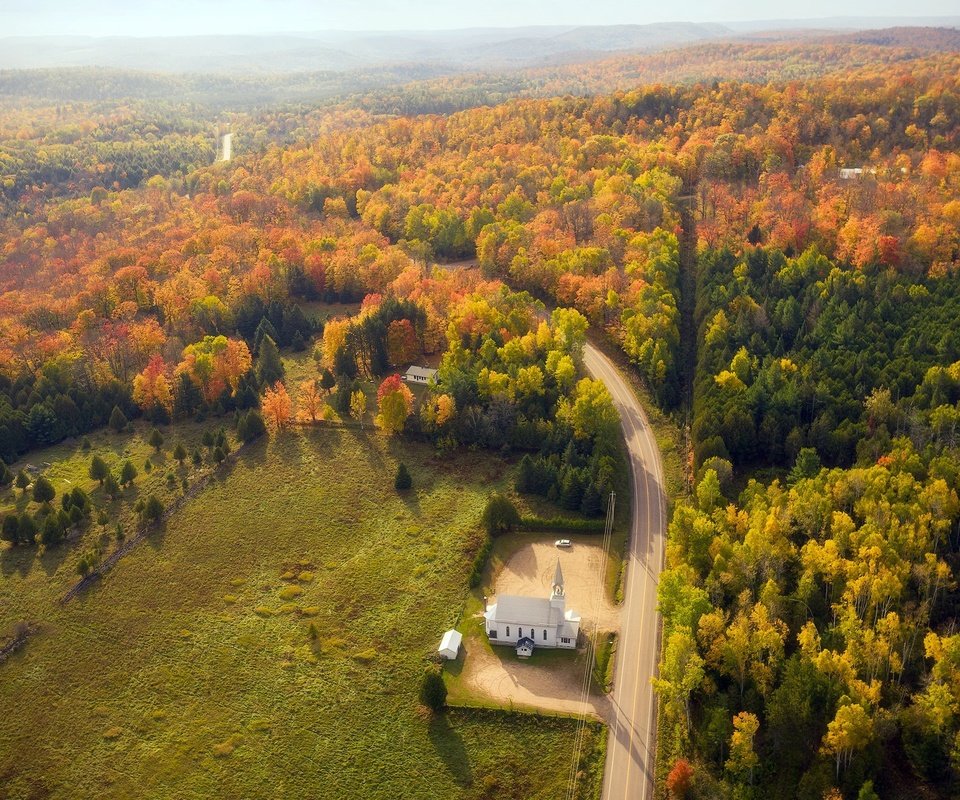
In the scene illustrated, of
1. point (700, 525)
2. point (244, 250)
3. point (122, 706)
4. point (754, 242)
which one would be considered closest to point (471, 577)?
point (700, 525)

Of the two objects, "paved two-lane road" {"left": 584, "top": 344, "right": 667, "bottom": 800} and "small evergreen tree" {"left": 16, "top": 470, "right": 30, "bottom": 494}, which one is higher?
"small evergreen tree" {"left": 16, "top": 470, "right": 30, "bottom": 494}

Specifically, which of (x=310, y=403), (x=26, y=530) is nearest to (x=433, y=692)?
(x=26, y=530)

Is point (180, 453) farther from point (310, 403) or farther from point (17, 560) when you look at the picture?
point (17, 560)

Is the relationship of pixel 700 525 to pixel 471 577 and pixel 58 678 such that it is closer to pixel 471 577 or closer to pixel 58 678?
pixel 471 577

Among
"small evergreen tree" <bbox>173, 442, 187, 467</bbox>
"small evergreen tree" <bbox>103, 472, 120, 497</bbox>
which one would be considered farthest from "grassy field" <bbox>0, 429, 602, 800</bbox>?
"small evergreen tree" <bbox>103, 472, 120, 497</bbox>

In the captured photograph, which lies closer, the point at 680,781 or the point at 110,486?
the point at 680,781

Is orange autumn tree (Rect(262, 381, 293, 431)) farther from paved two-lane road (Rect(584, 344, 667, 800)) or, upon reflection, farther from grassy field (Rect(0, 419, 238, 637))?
paved two-lane road (Rect(584, 344, 667, 800))

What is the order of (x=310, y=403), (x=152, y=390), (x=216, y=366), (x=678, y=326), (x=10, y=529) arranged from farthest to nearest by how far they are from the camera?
(x=678, y=326)
(x=216, y=366)
(x=152, y=390)
(x=310, y=403)
(x=10, y=529)
